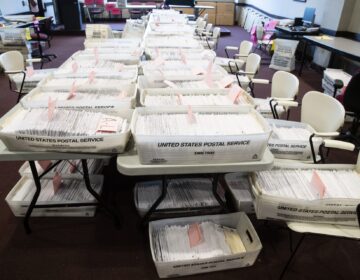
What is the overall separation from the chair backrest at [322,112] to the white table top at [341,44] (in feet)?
6.15

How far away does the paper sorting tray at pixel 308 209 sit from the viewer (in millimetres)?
1178

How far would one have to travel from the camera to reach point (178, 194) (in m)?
1.83

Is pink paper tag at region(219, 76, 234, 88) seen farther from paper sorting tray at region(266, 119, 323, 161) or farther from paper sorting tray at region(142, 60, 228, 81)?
paper sorting tray at region(266, 119, 323, 161)

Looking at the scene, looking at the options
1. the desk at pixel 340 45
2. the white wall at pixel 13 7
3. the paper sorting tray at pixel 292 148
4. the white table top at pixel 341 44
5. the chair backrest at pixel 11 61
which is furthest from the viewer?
the white wall at pixel 13 7

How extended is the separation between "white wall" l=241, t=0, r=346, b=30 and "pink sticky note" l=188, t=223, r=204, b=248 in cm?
462

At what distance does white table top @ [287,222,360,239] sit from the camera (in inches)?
47.0

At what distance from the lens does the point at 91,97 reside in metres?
1.57

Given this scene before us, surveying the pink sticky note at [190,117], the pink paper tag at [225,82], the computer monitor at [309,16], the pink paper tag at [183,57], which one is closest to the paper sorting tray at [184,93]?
the pink paper tag at [225,82]

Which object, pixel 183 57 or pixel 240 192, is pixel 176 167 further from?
pixel 183 57

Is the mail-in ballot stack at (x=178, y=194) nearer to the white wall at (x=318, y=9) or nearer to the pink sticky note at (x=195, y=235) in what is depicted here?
the pink sticky note at (x=195, y=235)

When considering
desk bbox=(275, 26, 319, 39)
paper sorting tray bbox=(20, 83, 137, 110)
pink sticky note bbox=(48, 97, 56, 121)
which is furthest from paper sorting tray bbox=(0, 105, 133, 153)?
desk bbox=(275, 26, 319, 39)

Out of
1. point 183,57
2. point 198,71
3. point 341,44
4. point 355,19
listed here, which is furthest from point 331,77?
point 198,71

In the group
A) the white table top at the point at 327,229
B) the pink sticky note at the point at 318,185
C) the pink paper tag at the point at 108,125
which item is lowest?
the white table top at the point at 327,229

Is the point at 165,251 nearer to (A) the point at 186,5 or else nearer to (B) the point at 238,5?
(A) the point at 186,5
